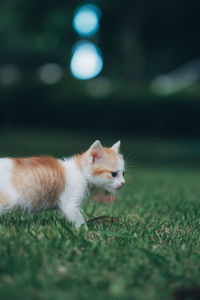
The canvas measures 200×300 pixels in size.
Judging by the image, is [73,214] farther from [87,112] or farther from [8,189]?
[87,112]

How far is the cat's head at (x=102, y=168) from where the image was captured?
2.83 m

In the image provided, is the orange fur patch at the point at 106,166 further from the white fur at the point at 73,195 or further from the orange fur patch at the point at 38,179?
the orange fur patch at the point at 38,179

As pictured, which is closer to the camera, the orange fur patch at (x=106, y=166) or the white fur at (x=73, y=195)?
the white fur at (x=73, y=195)

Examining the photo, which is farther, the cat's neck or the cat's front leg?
the cat's neck

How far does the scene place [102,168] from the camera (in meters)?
2.85

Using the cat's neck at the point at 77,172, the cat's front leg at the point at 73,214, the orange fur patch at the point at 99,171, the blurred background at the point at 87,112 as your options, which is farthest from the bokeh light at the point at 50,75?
the cat's front leg at the point at 73,214

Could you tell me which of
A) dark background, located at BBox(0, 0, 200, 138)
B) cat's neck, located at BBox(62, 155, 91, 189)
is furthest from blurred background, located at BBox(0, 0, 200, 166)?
cat's neck, located at BBox(62, 155, 91, 189)

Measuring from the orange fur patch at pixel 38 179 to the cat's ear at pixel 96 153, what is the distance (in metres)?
0.23

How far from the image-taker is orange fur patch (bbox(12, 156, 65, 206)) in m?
2.53

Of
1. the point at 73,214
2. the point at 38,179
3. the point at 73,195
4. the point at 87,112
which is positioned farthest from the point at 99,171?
the point at 87,112

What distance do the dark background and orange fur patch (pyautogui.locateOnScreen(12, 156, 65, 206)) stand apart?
7.98 m

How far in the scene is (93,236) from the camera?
235 centimetres

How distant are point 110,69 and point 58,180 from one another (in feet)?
70.3

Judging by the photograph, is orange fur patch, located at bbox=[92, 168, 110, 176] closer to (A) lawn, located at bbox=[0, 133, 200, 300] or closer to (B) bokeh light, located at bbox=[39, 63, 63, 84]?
(A) lawn, located at bbox=[0, 133, 200, 300]
